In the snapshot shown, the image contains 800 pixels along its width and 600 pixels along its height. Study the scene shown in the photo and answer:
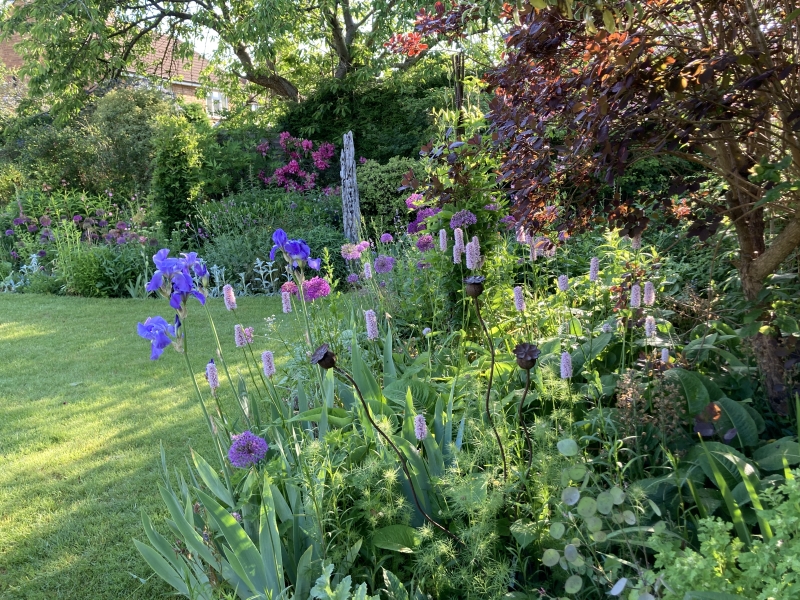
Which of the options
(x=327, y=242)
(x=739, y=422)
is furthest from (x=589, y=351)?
(x=327, y=242)

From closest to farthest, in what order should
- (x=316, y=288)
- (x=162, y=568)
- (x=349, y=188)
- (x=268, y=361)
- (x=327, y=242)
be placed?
(x=162, y=568), (x=268, y=361), (x=316, y=288), (x=327, y=242), (x=349, y=188)

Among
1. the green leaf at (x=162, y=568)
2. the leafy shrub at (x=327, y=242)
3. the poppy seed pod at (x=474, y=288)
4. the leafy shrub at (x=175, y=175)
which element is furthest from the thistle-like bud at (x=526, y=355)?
the leafy shrub at (x=175, y=175)

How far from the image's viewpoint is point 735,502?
5.11 feet

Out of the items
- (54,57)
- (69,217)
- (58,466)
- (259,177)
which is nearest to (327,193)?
(259,177)

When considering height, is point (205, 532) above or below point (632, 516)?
below

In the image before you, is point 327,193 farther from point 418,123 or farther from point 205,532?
point 205,532

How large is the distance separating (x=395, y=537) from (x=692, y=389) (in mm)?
1151

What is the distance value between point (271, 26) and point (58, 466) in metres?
8.65

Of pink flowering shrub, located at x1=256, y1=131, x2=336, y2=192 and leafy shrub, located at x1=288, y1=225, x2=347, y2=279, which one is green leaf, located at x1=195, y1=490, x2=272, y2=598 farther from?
pink flowering shrub, located at x1=256, y1=131, x2=336, y2=192

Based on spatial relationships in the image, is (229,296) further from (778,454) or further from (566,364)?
(778,454)

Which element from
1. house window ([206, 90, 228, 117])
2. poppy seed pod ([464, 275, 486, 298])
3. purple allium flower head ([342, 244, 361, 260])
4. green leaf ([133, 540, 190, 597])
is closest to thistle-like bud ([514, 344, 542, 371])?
poppy seed pod ([464, 275, 486, 298])

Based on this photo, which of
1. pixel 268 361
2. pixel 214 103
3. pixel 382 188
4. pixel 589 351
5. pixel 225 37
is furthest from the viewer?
pixel 214 103

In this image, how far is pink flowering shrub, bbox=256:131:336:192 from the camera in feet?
36.5

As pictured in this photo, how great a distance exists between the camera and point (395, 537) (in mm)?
1805
